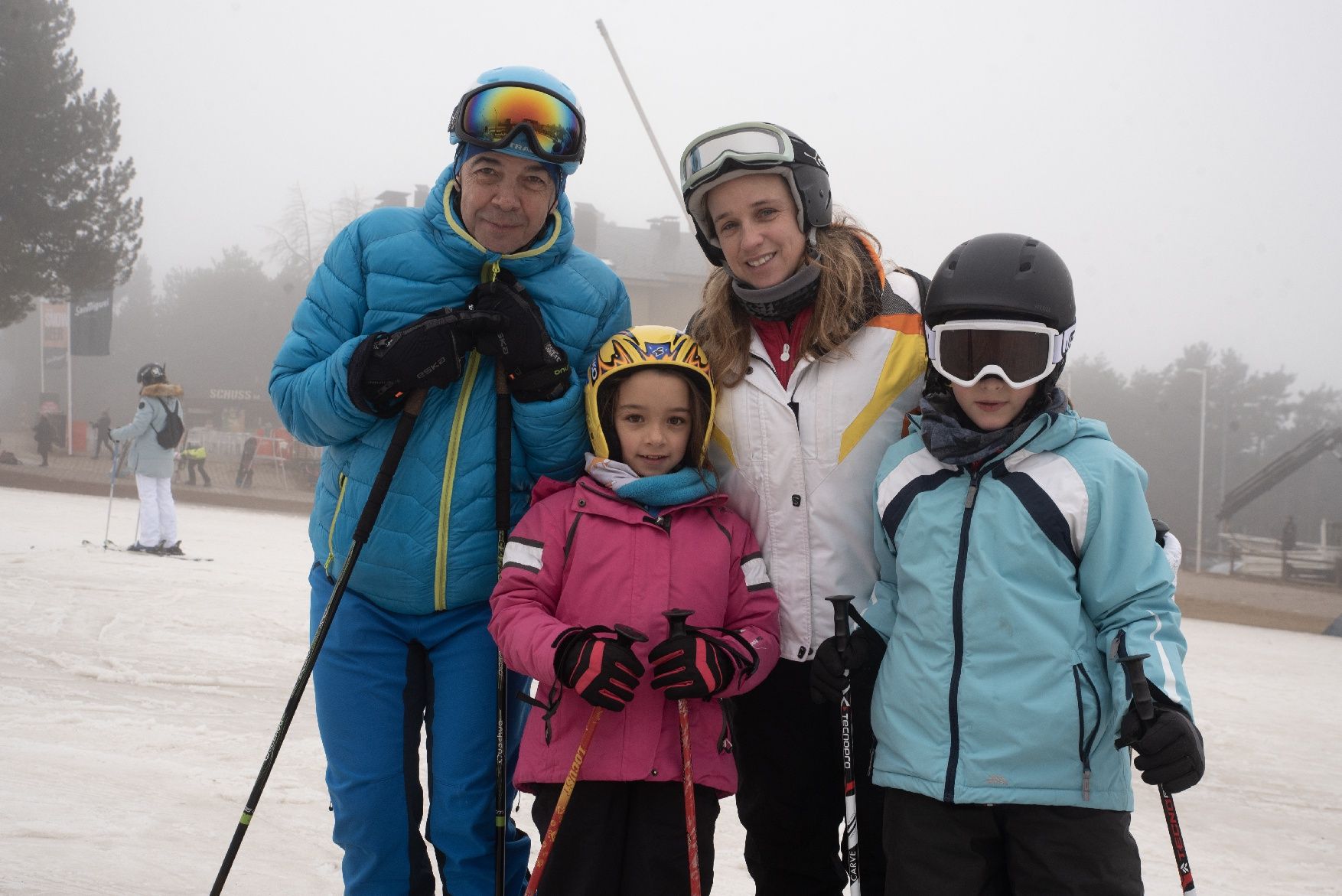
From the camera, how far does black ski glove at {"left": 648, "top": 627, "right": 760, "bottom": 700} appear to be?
85.7 inches

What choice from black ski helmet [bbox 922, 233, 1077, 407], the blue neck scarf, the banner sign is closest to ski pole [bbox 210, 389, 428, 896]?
the blue neck scarf

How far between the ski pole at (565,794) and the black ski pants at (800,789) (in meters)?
0.58

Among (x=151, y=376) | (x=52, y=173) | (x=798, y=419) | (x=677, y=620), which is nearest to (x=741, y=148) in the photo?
(x=798, y=419)

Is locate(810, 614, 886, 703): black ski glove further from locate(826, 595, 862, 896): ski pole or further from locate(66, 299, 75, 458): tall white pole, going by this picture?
locate(66, 299, 75, 458): tall white pole

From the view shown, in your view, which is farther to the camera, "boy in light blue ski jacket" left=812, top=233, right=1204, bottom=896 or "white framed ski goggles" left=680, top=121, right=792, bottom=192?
"white framed ski goggles" left=680, top=121, right=792, bottom=192

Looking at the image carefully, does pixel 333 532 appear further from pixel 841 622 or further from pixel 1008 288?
pixel 1008 288

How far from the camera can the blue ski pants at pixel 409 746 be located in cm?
249

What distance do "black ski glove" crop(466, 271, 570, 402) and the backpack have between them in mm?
10402

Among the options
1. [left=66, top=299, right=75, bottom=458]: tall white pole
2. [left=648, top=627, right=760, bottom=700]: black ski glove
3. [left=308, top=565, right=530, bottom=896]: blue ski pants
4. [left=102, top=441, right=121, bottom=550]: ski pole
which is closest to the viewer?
[left=648, top=627, right=760, bottom=700]: black ski glove

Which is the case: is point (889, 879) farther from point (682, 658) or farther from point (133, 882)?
point (133, 882)

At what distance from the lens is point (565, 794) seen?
86.8 inches

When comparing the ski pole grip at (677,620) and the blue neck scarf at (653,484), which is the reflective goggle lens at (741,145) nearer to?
the blue neck scarf at (653,484)

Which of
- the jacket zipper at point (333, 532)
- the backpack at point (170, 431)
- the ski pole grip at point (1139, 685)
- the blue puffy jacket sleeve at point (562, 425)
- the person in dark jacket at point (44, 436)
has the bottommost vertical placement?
the person in dark jacket at point (44, 436)

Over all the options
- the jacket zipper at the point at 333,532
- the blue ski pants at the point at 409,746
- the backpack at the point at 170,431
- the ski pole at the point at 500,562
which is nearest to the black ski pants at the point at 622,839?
the ski pole at the point at 500,562
